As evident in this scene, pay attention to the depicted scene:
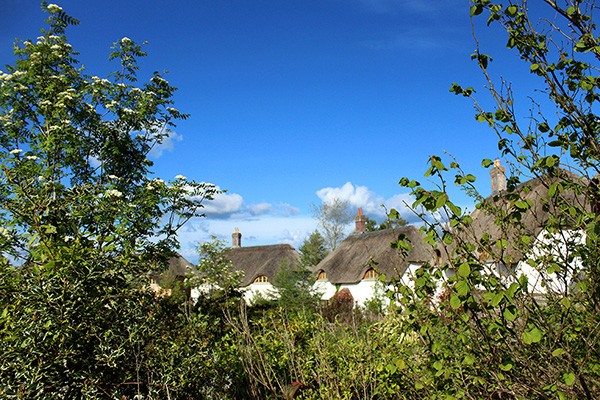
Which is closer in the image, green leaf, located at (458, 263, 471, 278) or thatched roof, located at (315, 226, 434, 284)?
green leaf, located at (458, 263, 471, 278)

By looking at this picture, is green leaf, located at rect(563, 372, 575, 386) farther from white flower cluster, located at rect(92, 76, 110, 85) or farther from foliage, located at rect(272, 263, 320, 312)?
foliage, located at rect(272, 263, 320, 312)

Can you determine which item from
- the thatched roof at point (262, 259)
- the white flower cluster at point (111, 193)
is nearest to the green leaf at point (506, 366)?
the white flower cluster at point (111, 193)

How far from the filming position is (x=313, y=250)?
34062mm

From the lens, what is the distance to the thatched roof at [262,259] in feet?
122

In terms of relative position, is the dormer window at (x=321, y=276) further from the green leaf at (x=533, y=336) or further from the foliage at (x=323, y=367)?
the green leaf at (x=533, y=336)

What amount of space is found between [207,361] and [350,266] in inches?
1121

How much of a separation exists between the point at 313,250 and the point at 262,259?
21.7 feet

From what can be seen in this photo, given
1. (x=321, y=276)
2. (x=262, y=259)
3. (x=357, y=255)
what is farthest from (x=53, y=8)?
(x=262, y=259)

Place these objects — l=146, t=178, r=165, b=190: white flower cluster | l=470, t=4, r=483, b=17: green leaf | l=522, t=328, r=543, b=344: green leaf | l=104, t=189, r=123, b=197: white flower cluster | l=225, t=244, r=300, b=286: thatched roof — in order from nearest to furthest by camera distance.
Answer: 1. l=522, t=328, r=543, b=344: green leaf
2. l=470, t=4, r=483, b=17: green leaf
3. l=104, t=189, r=123, b=197: white flower cluster
4. l=146, t=178, r=165, b=190: white flower cluster
5. l=225, t=244, r=300, b=286: thatched roof

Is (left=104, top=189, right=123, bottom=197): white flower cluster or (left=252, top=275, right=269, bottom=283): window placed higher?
(left=104, top=189, right=123, bottom=197): white flower cluster

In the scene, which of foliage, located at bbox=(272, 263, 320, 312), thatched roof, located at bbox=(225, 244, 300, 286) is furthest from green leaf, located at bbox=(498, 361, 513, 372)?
thatched roof, located at bbox=(225, 244, 300, 286)

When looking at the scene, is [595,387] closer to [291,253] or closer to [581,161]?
[581,161]

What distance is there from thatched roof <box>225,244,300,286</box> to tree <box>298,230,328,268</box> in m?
1.92

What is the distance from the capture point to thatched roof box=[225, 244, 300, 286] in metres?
37.2
